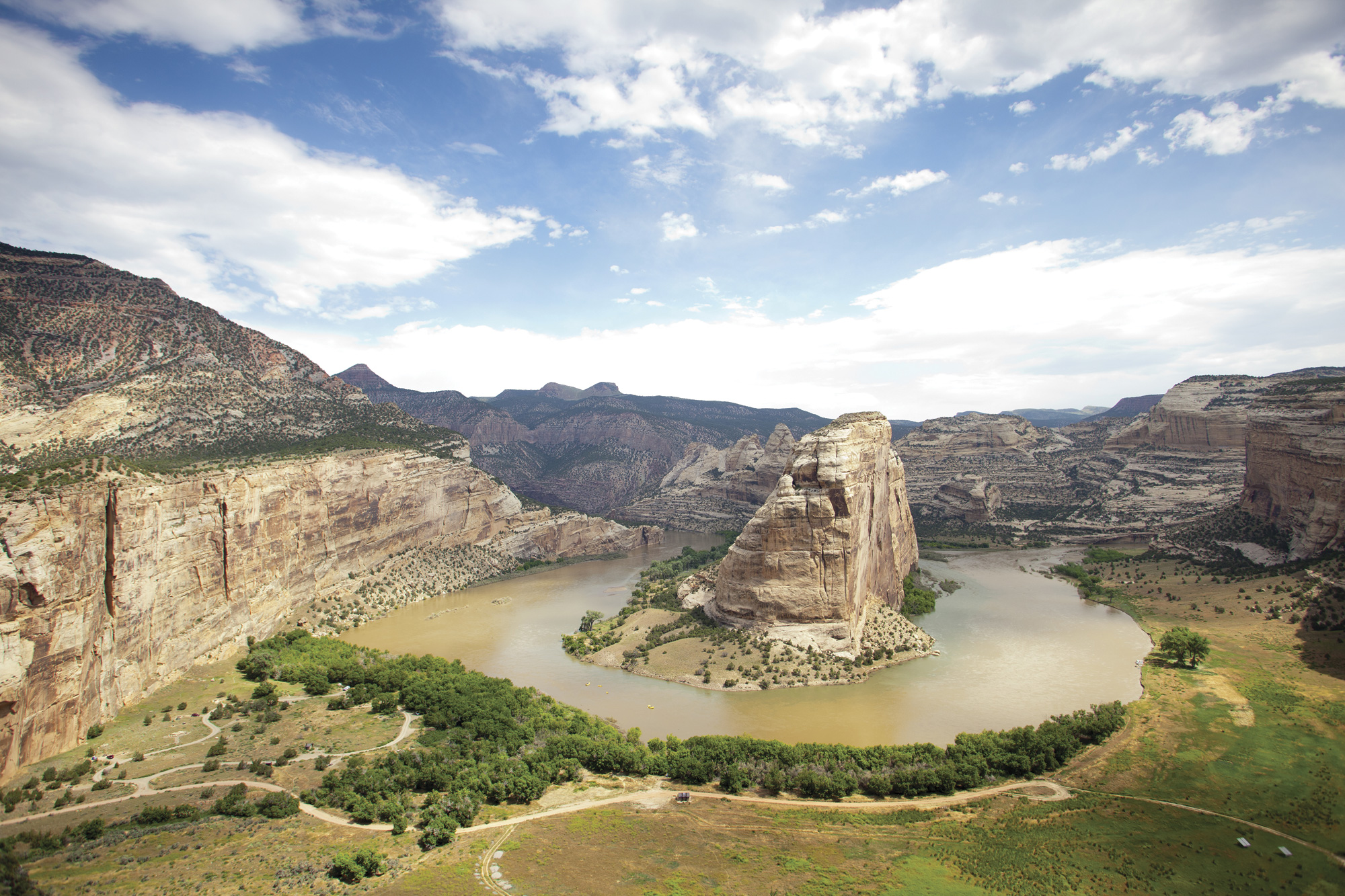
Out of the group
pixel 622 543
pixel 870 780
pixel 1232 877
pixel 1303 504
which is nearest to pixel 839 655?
pixel 870 780

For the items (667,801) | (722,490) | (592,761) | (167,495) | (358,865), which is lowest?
(592,761)

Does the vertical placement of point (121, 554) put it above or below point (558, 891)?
above

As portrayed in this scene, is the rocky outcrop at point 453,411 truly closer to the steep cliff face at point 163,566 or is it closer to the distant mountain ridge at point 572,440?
the distant mountain ridge at point 572,440

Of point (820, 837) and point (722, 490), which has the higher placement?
point (722, 490)

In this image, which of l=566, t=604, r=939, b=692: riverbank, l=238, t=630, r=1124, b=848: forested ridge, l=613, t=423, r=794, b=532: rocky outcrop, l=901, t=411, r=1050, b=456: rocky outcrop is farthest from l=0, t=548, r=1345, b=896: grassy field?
l=901, t=411, r=1050, b=456: rocky outcrop

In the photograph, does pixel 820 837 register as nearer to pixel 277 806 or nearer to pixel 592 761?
pixel 592 761

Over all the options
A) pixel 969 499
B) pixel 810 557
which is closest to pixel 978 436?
pixel 969 499

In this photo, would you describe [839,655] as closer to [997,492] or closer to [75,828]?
[75,828]
